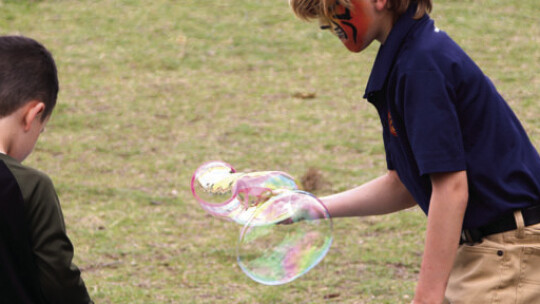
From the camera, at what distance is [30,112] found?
2.25 metres

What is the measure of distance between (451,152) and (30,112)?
1151 millimetres

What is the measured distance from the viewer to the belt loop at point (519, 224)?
2.20 metres

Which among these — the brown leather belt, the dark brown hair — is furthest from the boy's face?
the dark brown hair

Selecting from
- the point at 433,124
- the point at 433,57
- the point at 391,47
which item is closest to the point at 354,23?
the point at 391,47

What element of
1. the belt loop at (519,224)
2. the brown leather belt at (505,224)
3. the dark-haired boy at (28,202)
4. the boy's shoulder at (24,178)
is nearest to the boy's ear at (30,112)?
the dark-haired boy at (28,202)

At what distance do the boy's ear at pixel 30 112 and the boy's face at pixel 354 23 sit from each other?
2.81 feet

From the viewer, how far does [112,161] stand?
6.66 metres

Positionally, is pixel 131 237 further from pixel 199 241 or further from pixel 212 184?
pixel 212 184

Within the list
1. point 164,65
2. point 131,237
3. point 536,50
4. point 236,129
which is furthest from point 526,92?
point 131,237

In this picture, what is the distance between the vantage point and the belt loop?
220 centimetres

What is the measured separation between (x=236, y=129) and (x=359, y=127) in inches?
44.0

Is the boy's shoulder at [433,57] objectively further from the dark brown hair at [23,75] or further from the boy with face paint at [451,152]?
the dark brown hair at [23,75]

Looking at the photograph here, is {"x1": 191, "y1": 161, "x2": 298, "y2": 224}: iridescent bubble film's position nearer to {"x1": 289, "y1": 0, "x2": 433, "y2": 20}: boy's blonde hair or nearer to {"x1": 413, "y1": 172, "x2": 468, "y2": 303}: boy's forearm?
{"x1": 289, "y1": 0, "x2": 433, "y2": 20}: boy's blonde hair

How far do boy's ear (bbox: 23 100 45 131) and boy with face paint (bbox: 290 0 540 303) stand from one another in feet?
2.56
